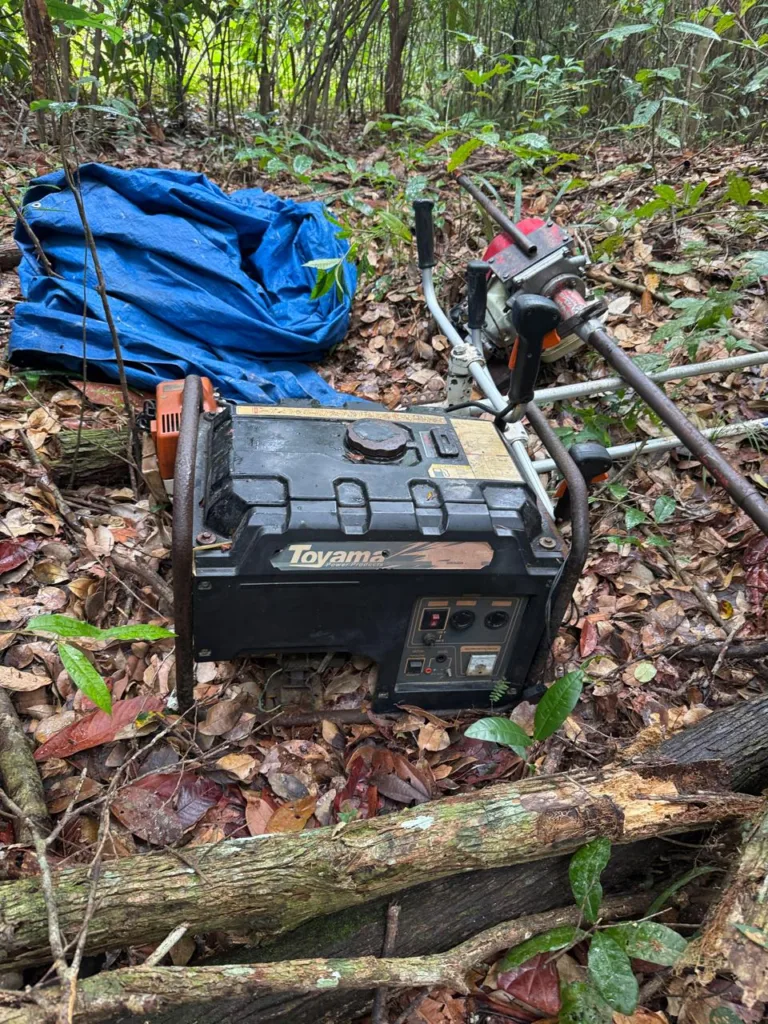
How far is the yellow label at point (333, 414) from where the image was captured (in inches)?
73.4

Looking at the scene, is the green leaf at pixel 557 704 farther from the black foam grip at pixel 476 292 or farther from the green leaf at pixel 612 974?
the black foam grip at pixel 476 292

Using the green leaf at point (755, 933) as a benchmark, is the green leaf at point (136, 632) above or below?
above

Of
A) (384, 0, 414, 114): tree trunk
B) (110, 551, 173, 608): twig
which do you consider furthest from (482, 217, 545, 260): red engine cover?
(384, 0, 414, 114): tree trunk

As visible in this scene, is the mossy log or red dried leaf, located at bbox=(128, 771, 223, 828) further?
the mossy log

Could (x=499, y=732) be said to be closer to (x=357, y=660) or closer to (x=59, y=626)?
(x=357, y=660)

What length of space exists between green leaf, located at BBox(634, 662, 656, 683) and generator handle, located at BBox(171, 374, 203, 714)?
144 centimetres

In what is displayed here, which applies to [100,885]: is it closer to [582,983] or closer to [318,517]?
[318,517]

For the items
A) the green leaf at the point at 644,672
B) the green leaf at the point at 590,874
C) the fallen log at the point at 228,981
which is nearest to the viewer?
the fallen log at the point at 228,981

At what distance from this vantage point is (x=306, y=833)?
1.41m

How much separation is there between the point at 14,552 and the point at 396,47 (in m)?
5.71

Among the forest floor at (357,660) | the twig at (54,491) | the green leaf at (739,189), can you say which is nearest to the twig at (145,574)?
the forest floor at (357,660)

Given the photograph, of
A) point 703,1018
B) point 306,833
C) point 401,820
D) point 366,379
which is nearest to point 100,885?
point 306,833

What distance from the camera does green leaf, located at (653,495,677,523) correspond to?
100 inches

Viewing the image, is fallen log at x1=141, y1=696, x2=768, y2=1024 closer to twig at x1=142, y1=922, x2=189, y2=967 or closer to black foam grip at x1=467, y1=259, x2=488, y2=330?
twig at x1=142, y1=922, x2=189, y2=967
